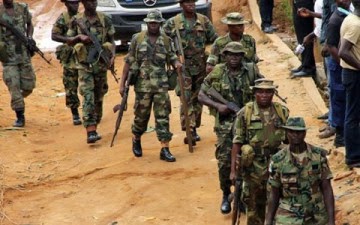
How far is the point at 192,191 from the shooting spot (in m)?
10.6

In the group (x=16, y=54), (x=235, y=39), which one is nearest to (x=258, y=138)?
(x=235, y=39)

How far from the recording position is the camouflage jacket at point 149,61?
37.6ft

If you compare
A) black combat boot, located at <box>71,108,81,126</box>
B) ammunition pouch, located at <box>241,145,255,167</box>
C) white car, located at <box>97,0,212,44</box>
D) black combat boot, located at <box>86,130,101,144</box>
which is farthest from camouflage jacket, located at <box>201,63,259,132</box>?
white car, located at <box>97,0,212,44</box>

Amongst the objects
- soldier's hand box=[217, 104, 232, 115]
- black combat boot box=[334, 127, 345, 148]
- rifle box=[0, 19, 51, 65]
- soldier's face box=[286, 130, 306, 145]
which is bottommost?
black combat boot box=[334, 127, 345, 148]

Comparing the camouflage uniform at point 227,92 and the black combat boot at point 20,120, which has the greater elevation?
the camouflage uniform at point 227,92

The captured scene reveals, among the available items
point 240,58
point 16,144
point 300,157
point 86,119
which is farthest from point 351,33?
point 16,144

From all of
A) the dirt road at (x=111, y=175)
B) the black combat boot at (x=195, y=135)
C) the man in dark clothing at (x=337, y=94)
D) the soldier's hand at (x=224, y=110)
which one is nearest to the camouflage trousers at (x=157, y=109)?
the dirt road at (x=111, y=175)

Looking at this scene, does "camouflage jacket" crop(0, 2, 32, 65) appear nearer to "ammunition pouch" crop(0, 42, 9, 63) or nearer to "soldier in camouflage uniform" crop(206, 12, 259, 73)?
"ammunition pouch" crop(0, 42, 9, 63)

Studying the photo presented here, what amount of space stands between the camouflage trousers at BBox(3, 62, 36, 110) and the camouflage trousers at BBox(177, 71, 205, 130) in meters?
2.62

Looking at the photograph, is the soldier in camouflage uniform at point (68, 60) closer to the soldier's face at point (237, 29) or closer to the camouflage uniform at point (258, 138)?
the soldier's face at point (237, 29)

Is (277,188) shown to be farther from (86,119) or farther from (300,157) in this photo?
(86,119)

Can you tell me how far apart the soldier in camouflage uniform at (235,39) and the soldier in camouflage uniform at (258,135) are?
189 centimetres

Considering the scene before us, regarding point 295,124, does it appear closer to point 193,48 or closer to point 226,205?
point 226,205

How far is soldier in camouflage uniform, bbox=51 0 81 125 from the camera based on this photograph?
43.8 feet
